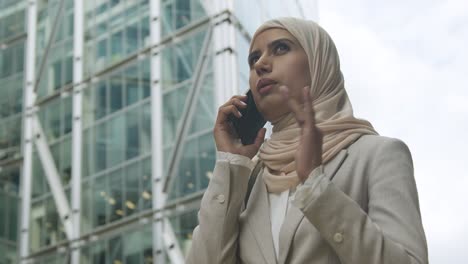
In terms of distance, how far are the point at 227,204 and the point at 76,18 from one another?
90.9ft

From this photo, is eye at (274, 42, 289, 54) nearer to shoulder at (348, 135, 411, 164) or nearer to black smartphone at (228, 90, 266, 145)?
black smartphone at (228, 90, 266, 145)

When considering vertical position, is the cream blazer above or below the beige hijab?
below

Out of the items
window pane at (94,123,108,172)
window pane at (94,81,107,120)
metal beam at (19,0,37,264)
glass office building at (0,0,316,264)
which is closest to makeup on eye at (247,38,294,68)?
glass office building at (0,0,316,264)

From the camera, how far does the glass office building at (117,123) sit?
85.6ft

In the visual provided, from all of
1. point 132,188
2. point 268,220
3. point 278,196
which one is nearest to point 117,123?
point 132,188

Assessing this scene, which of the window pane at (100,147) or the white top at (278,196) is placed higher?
the window pane at (100,147)

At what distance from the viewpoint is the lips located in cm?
455

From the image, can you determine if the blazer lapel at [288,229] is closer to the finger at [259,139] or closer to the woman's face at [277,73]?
the finger at [259,139]

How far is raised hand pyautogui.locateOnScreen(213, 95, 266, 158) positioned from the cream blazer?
0.41ft

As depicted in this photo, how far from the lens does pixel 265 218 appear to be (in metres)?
4.32

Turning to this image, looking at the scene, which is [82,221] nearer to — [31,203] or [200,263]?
[31,203]

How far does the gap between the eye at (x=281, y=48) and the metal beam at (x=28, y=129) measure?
26622mm

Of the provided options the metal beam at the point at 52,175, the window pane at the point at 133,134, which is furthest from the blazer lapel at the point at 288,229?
the metal beam at the point at 52,175

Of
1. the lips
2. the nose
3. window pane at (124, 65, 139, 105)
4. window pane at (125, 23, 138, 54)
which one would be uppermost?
window pane at (125, 23, 138, 54)
